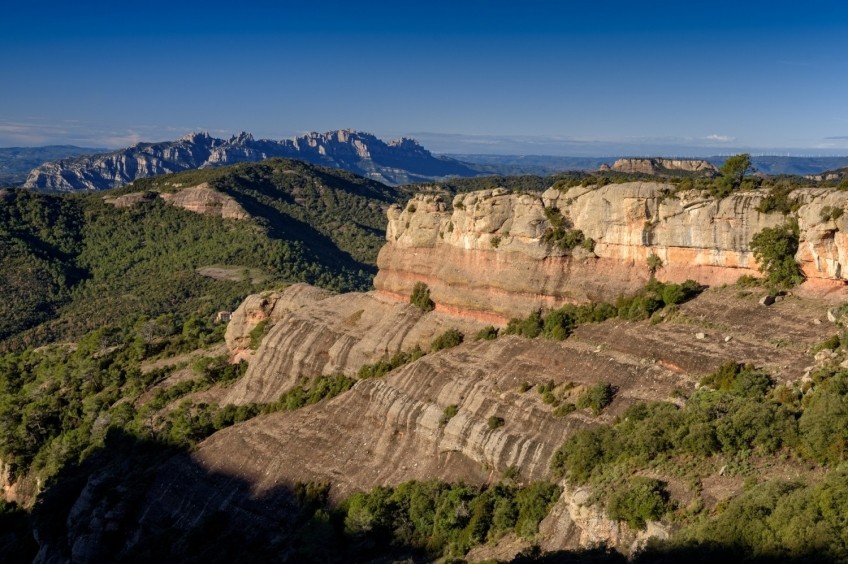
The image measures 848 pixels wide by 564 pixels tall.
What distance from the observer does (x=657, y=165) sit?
157250 millimetres

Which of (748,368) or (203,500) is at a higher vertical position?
(748,368)

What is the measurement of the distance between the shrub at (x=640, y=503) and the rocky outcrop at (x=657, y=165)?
12776 centimetres

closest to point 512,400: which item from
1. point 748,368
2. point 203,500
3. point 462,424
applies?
point 462,424

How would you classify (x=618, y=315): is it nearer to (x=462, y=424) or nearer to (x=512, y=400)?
(x=512, y=400)

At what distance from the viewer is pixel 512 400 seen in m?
36.5

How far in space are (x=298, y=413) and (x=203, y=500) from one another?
739cm

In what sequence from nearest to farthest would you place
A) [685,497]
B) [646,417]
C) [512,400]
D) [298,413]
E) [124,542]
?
[685,497]
[646,417]
[512,400]
[124,542]
[298,413]

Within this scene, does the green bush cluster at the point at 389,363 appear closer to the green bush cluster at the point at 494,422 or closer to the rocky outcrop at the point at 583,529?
the green bush cluster at the point at 494,422

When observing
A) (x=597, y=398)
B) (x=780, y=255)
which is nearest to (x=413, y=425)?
(x=597, y=398)

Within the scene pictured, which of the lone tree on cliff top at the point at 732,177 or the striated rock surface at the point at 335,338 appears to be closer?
the lone tree on cliff top at the point at 732,177

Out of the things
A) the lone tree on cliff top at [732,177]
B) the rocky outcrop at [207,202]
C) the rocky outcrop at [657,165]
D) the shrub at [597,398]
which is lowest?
the shrub at [597,398]

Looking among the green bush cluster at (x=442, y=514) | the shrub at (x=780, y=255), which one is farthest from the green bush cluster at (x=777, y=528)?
the shrub at (x=780, y=255)

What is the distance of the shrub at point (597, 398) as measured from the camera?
3334 cm

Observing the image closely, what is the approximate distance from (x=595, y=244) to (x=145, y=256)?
370 feet
